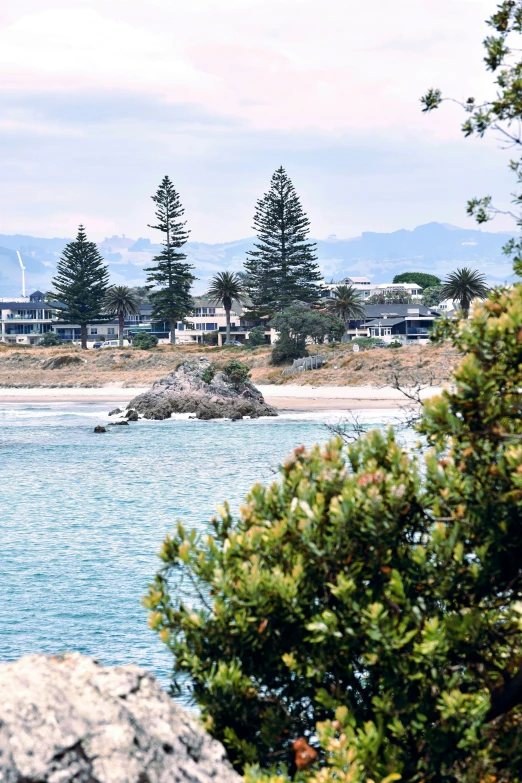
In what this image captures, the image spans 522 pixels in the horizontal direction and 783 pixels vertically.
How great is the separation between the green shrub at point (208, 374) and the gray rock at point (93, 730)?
2413 inches

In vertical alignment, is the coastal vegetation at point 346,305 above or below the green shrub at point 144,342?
above

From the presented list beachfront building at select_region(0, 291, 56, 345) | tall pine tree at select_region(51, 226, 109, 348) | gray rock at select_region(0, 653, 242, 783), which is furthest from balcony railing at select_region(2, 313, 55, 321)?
gray rock at select_region(0, 653, 242, 783)

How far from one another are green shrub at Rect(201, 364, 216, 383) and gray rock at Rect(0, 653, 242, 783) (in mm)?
61302

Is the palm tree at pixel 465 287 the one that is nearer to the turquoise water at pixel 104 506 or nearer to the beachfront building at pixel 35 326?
the turquoise water at pixel 104 506

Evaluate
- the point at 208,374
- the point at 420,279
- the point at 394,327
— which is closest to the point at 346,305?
the point at 394,327

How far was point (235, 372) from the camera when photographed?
6750 centimetres

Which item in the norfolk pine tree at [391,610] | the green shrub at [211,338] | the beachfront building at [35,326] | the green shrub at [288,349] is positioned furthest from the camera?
the beachfront building at [35,326]

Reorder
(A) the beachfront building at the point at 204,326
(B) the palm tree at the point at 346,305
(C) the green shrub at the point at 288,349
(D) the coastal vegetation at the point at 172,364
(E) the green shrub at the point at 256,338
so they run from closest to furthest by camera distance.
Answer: (D) the coastal vegetation at the point at 172,364
(C) the green shrub at the point at 288,349
(B) the palm tree at the point at 346,305
(E) the green shrub at the point at 256,338
(A) the beachfront building at the point at 204,326

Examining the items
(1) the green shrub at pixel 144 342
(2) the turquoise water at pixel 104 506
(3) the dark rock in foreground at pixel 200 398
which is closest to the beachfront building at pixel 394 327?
(1) the green shrub at pixel 144 342

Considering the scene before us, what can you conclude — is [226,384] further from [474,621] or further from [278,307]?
[474,621]

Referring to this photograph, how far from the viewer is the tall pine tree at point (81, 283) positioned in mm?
107062

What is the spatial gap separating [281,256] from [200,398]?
140ft

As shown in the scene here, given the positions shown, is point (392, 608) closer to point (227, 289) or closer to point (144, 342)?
point (144, 342)

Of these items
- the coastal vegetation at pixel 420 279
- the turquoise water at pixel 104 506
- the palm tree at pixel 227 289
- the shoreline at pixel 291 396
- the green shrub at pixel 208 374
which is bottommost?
the turquoise water at pixel 104 506
